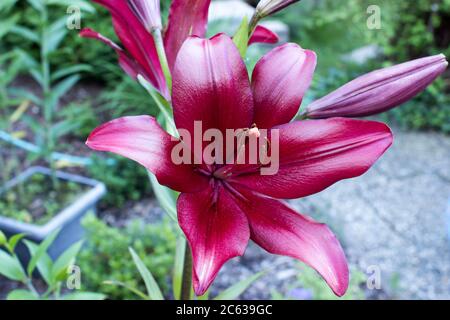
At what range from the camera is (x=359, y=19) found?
3.78 metres

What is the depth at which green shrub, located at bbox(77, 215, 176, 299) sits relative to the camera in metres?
1.56

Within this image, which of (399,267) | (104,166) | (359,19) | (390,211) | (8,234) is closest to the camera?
(8,234)

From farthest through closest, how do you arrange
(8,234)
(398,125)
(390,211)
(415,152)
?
(398,125) → (415,152) → (390,211) → (8,234)

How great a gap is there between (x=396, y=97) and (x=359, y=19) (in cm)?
338

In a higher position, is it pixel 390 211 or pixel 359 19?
pixel 359 19

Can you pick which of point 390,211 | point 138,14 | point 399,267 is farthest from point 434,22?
point 138,14

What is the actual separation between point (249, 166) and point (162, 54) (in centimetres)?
21

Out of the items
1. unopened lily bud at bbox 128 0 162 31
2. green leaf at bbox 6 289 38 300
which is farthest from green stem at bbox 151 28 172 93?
green leaf at bbox 6 289 38 300

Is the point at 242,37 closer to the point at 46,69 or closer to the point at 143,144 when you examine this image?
the point at 143,144

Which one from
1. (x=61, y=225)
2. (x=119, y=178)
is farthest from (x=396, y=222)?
(x=61, y=225)

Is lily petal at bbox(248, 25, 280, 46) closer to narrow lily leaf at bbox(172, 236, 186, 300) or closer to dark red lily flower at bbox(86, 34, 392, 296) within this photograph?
dark red lily flower at bbox(86, 34, 392, 296)

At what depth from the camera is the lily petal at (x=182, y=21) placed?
2.44 feet

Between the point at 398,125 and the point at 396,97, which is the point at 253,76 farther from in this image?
the point at 398,125

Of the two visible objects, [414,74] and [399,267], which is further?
[399,267]
